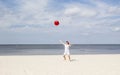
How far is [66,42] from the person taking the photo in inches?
661
